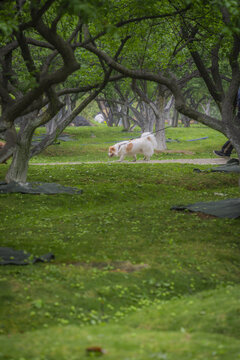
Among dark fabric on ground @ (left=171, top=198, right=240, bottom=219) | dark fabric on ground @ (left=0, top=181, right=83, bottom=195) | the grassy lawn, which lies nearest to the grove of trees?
dark fabric on ground @ (left=0, top=181, right=83, bottom=195)

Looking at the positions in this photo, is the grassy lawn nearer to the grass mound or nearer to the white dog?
the grass mound

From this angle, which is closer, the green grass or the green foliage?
the green foliage

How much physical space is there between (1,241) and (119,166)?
1241 centimetres

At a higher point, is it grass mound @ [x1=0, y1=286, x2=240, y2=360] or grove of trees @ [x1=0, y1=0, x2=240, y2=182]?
grove of trees @ [x1=0, y1=0, x2=240, y2=182]

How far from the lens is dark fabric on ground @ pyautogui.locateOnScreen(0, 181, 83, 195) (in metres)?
16.6

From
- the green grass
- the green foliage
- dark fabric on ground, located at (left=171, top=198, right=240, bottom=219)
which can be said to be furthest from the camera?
the green grass

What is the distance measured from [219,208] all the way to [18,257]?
267 inches

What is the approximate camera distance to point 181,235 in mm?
12258

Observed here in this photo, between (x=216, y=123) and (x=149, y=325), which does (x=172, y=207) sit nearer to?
(x=216, y=123)

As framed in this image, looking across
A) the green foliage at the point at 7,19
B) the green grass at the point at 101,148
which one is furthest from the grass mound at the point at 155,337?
the green grass at the point at 101,148

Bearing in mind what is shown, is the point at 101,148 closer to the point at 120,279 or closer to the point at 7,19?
the point at 120,279

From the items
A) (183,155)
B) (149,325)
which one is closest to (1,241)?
(149,325)

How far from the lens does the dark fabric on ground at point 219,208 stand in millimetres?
13935

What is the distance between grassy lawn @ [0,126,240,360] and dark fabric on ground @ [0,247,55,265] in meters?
0.17
